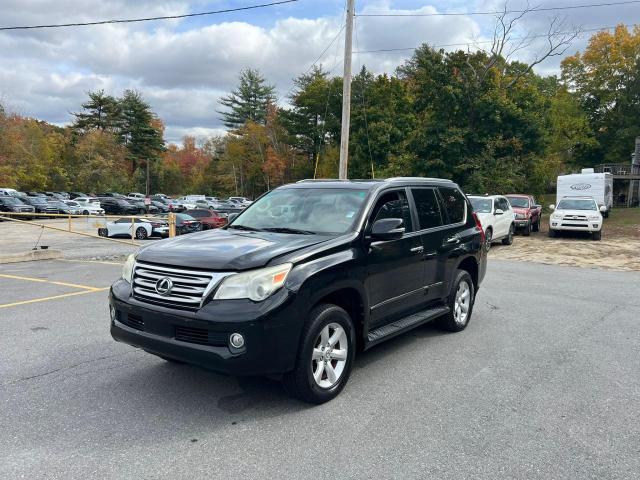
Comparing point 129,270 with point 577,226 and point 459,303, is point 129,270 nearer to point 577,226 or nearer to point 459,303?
point 459,303

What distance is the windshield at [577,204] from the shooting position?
19625mm

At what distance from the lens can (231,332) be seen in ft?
11.4

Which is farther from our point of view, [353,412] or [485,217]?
[485,217]

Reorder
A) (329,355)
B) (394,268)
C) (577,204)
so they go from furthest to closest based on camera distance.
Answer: (577,204) < (394,268) < (329,355)

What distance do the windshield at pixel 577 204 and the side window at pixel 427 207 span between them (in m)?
16.5

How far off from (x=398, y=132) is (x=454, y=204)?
39730mm

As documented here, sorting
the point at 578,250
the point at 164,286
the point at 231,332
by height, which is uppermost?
the point at 164,286

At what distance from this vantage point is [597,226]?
1902 centimetres

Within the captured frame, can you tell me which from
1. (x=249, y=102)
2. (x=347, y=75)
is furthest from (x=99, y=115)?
(x=347, y=75)

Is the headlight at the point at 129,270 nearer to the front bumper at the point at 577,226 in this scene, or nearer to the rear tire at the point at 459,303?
the rear tire at the point at 459,303

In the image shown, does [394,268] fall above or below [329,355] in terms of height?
above

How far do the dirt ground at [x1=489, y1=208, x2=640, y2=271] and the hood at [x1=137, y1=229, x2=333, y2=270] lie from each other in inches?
451

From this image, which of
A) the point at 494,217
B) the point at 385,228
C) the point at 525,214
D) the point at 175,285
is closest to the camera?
the point at 175,285

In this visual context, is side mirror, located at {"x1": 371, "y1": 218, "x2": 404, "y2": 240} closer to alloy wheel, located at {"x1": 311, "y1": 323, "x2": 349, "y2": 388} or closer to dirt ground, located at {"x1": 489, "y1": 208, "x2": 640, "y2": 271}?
alloy wheel, located at {"x1": 311, "y1": 323, "x2": 349, "y2": 388}
